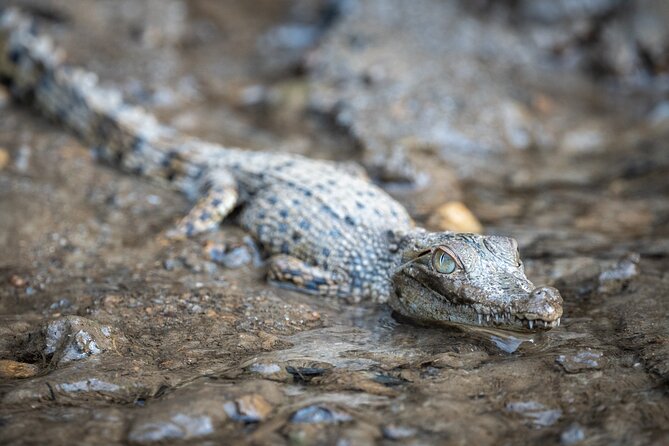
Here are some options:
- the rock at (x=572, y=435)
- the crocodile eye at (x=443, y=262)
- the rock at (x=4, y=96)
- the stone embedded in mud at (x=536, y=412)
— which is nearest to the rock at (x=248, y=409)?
the stone embedded in mud at (x=536, y=412)

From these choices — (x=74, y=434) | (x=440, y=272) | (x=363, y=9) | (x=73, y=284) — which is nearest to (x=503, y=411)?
(x=440, y=272)

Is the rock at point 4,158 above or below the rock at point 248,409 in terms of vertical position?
above

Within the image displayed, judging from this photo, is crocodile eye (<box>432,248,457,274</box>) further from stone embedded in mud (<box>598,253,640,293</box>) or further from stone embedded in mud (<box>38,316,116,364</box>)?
stone embedded in mud (<box>38,316,116,364</box>)

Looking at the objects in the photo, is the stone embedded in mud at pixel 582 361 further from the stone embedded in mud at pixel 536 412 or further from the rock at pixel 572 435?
the rock at pixel 572 435

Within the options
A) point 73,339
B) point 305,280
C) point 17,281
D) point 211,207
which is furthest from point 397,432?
point 211,207

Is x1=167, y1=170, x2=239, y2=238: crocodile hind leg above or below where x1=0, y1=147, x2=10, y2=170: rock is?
above

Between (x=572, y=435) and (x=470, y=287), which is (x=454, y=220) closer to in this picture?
(x=470, y=287)

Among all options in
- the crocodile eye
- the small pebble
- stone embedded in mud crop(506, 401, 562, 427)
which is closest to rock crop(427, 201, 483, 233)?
the crocodile eye
